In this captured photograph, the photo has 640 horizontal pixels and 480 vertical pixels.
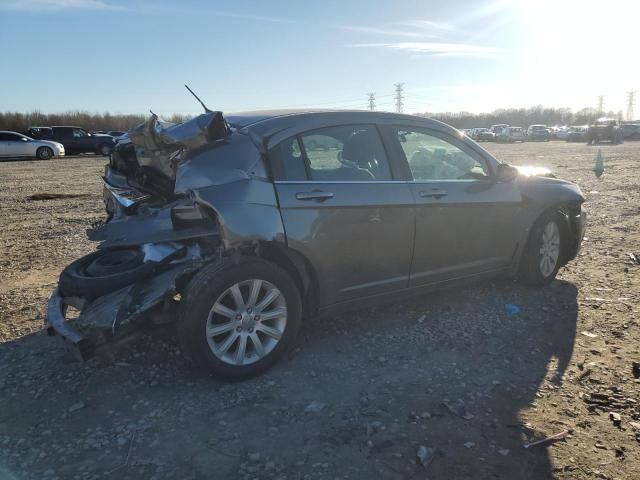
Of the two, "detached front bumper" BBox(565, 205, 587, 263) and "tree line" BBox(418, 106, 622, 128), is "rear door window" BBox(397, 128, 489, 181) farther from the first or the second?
"tree line" BBox(418, 106, 622, 128)

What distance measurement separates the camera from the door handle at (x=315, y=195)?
11.8 ft

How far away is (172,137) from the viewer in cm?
370

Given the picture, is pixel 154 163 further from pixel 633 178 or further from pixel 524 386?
pixel 633 178

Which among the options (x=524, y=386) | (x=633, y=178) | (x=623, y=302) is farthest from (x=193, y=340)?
(x=633, y=178)

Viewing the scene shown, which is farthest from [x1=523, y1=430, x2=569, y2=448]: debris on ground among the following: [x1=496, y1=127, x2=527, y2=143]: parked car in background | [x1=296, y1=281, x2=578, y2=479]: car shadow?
[x1=496, y1=127, x2=527, y2=143]: parked car in background

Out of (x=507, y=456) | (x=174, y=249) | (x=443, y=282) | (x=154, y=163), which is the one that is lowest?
(x=507, y=456)

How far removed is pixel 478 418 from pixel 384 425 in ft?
1.88

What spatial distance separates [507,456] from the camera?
276cm

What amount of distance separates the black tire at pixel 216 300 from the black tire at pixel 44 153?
28.1 m

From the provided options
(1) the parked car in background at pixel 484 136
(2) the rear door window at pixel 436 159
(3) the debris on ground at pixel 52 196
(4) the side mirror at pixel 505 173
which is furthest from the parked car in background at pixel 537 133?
(2) the rear door window at pixel 436 159

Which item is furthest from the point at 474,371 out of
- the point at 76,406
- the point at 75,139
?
the point at 75,139

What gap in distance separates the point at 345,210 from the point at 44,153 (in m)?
28.2

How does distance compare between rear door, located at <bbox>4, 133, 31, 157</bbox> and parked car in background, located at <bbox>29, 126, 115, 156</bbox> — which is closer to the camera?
rear door, located at <bbox>4, 133, 31, 157</bbox>

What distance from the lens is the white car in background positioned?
86.3ft
